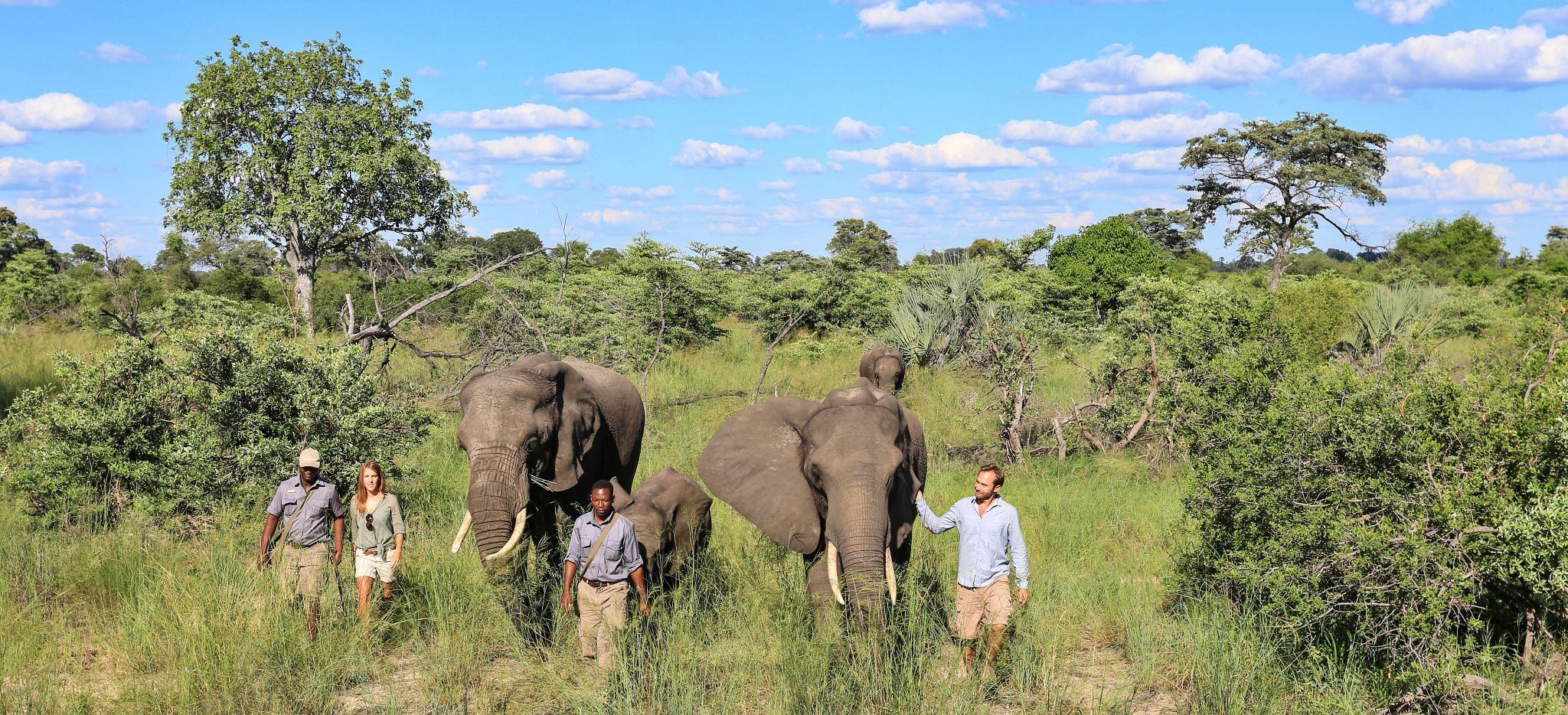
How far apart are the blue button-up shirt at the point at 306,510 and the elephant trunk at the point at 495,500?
47.3 inches

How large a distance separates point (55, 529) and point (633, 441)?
5.12 metres

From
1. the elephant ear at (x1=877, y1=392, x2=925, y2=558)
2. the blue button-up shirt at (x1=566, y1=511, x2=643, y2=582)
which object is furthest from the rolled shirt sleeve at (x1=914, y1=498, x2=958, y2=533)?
the blue button-up shirt at (x1=566, y1=511, x2=643, y2=582)

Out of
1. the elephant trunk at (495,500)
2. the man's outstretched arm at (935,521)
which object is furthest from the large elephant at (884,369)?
the elephant trunk at (495,500)

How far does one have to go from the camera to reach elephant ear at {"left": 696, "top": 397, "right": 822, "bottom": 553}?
23.0 ft

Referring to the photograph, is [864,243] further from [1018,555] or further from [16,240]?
[1018,555]

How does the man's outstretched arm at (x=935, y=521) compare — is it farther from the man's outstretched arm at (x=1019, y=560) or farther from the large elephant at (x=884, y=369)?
the large elephant at (x=884, y=369)

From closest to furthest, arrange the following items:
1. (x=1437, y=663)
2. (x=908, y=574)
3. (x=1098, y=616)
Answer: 1. (x=1437, y=663)
2. (x=908, y=574)
3. (x=1098, y=616)

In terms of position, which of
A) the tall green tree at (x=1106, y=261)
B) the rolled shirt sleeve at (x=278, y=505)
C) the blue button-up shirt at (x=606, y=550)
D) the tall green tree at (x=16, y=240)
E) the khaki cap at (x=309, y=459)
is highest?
the tall green tree at (x=16, y=240)

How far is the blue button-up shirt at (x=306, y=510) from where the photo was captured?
7.45 meters

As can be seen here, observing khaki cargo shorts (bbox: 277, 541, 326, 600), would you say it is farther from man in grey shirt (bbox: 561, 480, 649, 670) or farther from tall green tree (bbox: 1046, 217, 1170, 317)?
tall green tree (bbox: 1046, 217, 1170, 317)

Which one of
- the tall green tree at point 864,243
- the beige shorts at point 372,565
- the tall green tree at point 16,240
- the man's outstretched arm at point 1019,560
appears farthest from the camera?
the tall green tree at point 864,243

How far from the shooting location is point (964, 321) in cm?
2089

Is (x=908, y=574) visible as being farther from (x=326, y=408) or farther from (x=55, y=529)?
(x=55, y=529)

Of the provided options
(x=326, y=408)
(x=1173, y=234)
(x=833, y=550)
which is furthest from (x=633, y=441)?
(x=1173, y=234)
